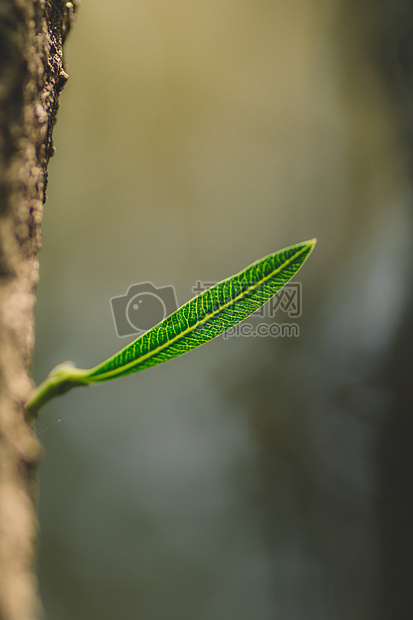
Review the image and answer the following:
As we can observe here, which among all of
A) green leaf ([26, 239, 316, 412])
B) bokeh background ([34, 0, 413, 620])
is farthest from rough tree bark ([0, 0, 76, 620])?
bokeh background ([34, 0, 413, 620])


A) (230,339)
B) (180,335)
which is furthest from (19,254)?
(230,339)

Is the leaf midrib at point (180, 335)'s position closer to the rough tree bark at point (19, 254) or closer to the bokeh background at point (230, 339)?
the rough tree bark at point (19, 254)

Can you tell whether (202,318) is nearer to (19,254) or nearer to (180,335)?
(180,335)

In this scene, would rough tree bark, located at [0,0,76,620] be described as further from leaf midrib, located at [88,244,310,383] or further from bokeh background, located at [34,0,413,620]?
bokeh background, located at [34,0,413,620]

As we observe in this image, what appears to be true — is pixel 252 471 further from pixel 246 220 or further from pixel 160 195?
pixel 160 195

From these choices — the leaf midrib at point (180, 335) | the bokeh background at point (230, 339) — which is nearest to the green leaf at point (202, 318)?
the leaf midrib at point (180, 335)

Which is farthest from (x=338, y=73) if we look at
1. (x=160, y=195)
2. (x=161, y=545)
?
(x=161, y=545)
